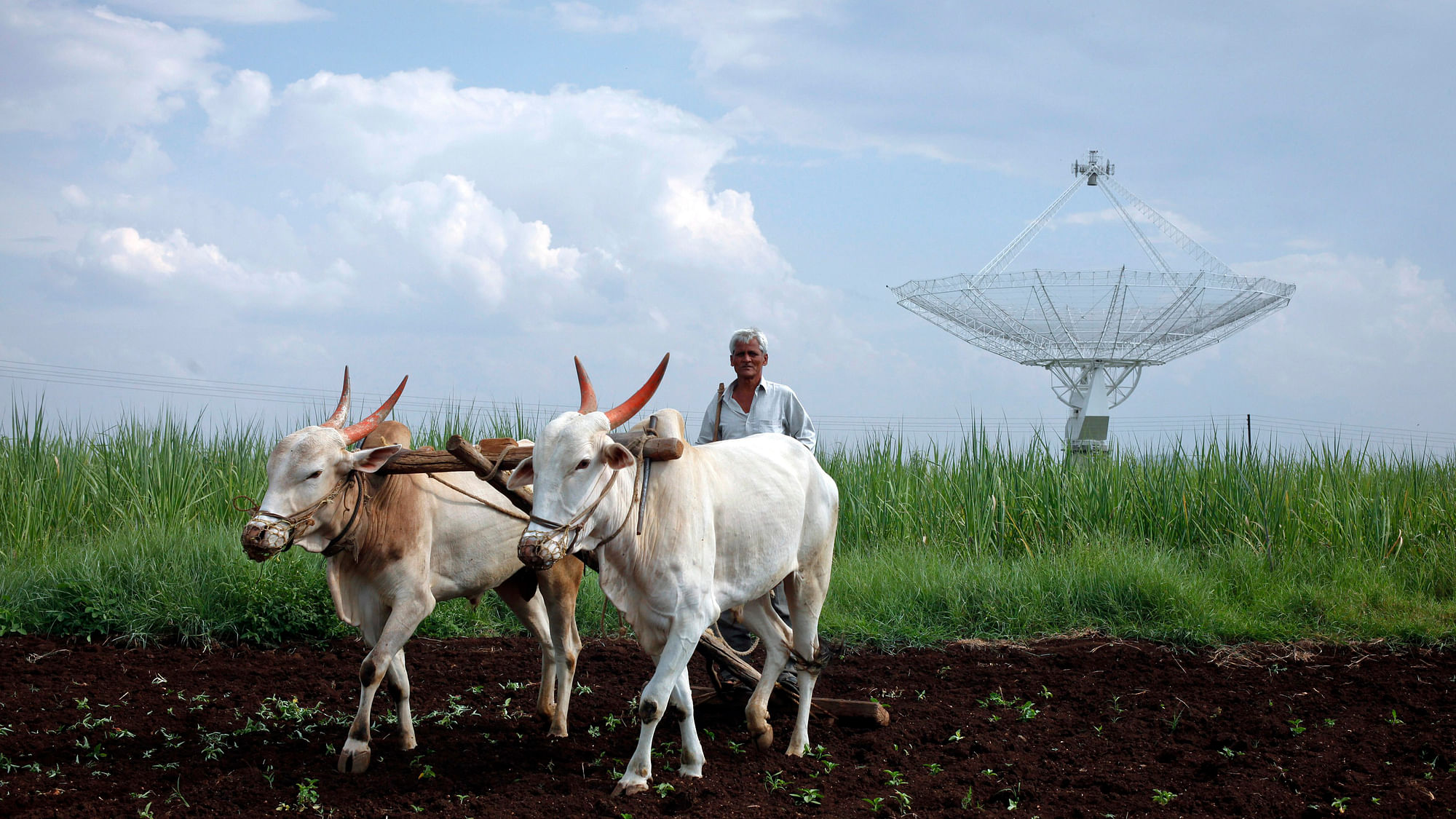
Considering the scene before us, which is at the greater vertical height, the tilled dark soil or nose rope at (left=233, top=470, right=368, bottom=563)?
nose rope at (left=233, top=470, right=368, bottom=563)

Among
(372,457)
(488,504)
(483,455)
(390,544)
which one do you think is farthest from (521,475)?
(488,504)

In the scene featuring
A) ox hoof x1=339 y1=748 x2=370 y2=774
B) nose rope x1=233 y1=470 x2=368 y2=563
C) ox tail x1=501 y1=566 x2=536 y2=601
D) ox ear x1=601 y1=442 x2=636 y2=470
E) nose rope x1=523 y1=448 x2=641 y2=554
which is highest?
ox ear x1=601 y1=442 x2=636 y2=470

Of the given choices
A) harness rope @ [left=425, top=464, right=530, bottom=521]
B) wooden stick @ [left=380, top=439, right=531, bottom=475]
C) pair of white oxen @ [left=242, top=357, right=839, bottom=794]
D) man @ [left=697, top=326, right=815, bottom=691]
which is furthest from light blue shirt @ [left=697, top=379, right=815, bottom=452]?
wooden stick @ [left=380, top=439, right=531, bottom=475]

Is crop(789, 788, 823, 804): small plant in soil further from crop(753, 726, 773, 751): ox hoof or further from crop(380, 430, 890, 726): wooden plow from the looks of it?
crop(380, 430, 890, 726): wooden plow

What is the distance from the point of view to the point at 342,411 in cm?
468

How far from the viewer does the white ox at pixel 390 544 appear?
429 cm

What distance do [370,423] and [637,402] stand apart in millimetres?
1443

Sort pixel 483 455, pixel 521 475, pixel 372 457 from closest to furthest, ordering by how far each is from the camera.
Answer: pixel 521 475 < pixel 372 457 < pixel 483 455

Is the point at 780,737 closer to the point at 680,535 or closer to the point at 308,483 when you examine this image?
the point at 680,535

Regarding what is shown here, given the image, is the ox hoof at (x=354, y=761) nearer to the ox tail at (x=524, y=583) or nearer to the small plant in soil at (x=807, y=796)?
the ox tail at (x=524, y=583)

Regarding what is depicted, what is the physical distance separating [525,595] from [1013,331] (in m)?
18.0

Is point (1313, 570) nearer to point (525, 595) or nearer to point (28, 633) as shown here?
point (525, 595)

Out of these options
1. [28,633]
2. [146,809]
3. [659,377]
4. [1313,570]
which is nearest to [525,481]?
[659,377]

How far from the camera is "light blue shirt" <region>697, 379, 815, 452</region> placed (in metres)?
5.64
